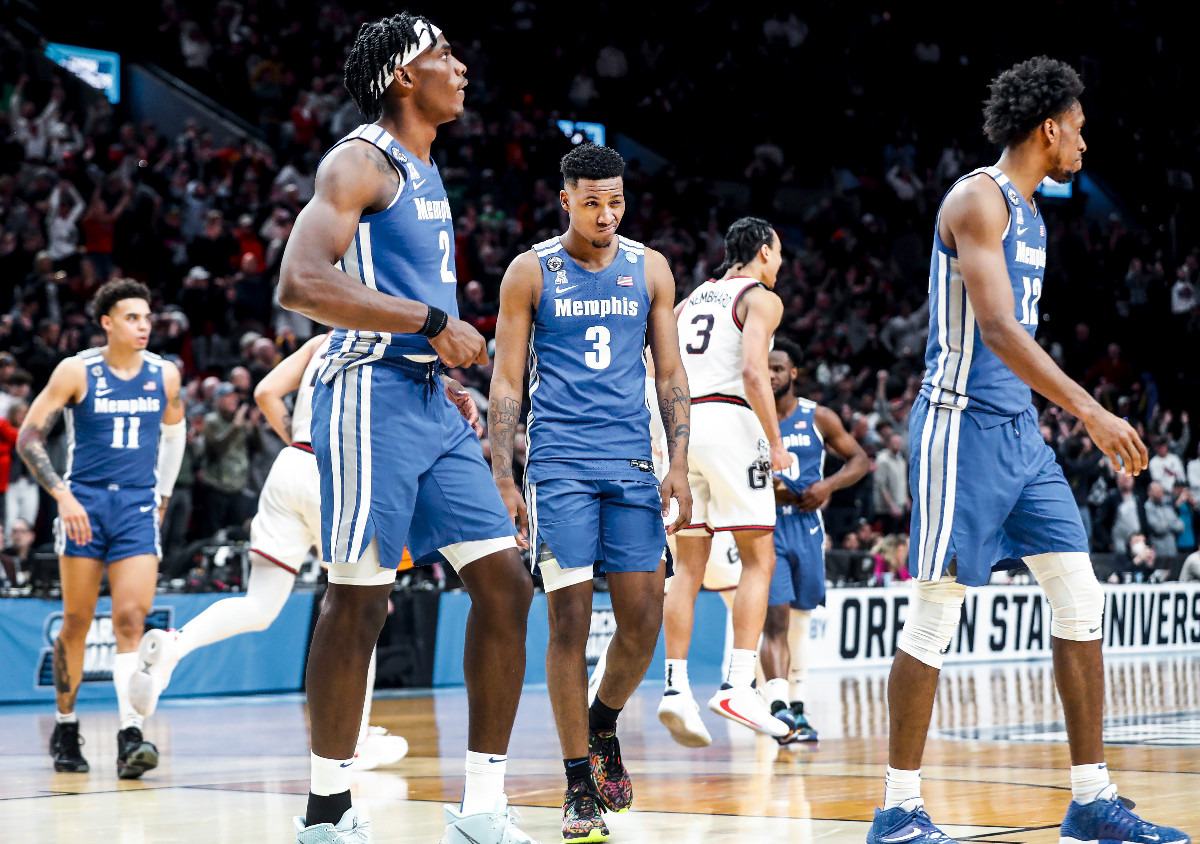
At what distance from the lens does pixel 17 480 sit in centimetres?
1203

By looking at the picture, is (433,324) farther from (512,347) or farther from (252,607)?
(252,607)

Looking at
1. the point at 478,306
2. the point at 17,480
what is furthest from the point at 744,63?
the point at 17,480

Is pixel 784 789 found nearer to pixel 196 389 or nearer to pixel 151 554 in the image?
pixel 151 554

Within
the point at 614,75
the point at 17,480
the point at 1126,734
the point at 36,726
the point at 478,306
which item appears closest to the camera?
the point at 1126,734

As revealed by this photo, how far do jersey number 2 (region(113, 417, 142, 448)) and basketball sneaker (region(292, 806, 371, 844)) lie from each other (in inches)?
150

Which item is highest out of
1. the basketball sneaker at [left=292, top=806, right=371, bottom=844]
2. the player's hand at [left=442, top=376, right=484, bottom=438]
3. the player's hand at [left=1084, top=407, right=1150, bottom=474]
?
the player's hand at [left=442, top=376, right=484, bottom=438]

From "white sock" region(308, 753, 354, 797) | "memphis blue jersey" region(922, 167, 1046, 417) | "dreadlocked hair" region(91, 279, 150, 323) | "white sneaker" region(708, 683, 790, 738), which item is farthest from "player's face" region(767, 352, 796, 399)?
"white sock" region(308, 753, 354, 797)

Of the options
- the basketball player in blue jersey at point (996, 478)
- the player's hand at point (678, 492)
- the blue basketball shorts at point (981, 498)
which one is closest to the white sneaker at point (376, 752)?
the player's hand at point (678, 492)

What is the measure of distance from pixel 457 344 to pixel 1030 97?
6.44 ft

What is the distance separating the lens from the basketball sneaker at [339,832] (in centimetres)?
379

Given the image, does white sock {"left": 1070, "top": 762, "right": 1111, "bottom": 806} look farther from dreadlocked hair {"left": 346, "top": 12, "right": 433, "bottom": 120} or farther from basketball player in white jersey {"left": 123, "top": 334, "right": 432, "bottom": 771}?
basketball player in white jersey {"left": 123, "top": 334, "right": 432, "bottom": 771}

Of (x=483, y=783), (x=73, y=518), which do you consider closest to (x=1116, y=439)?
(x=483, y=783)

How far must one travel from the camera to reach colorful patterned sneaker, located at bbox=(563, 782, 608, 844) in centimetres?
445

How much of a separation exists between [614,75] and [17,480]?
14.4 m
